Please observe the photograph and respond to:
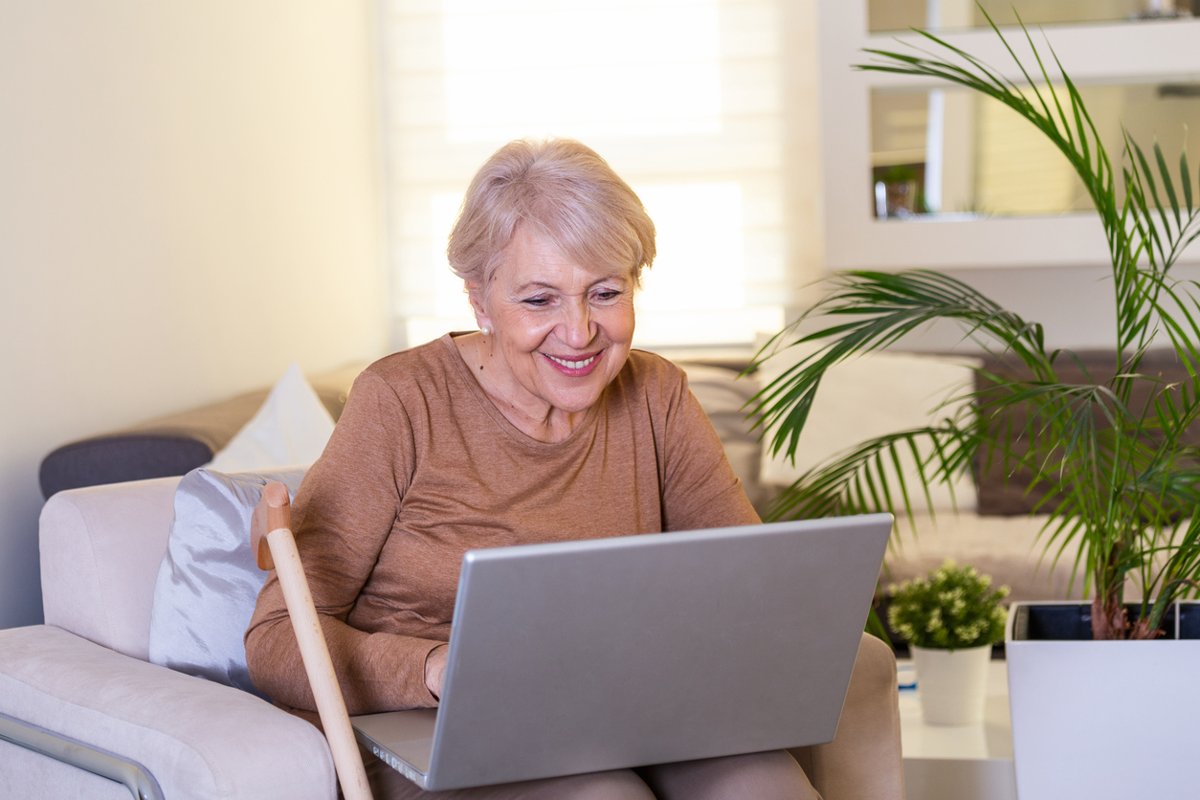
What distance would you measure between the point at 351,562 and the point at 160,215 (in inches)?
66.5

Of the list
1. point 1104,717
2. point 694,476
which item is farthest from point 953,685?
point 694,476

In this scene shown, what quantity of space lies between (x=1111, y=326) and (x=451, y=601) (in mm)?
3108

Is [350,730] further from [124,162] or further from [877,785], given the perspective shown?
[124,162]

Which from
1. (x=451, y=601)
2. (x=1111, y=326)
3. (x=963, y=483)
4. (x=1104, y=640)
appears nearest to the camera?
(x=451, y=601)

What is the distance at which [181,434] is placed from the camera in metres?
2.53

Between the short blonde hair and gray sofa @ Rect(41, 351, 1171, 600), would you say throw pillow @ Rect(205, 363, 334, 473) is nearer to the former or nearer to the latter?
gray sofa @ Rect(41, 351, 1171, 600)

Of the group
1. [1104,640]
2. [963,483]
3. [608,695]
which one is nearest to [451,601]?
[608,695]

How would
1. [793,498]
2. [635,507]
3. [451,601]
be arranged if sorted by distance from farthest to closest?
[793,498]
[635,507]
[451,601]

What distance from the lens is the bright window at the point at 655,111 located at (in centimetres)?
438

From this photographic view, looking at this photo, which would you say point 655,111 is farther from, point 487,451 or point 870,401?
point 487,451

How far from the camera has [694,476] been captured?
175cm

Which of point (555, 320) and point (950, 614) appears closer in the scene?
point (555, 320)

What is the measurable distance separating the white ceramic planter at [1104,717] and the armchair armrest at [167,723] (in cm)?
105

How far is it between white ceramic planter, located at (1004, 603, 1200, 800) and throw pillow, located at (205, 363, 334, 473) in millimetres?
1302
